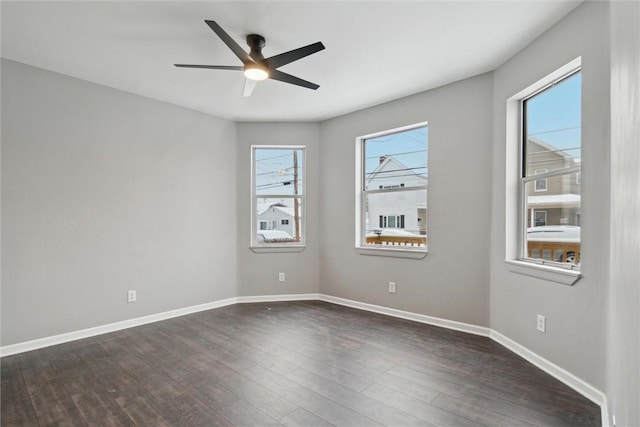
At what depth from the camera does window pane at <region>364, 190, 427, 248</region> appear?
→ 3838 mm

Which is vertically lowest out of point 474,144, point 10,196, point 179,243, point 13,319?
point 13,319

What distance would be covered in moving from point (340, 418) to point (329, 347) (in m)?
1.06

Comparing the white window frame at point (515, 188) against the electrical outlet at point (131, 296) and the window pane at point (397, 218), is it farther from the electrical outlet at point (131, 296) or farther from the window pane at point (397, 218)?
the electrical outlet at point (131, 296)

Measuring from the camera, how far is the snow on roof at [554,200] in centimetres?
240

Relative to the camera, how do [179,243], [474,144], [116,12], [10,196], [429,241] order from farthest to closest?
[179,243], [429,241], [474,144], [10,196], [116,12]

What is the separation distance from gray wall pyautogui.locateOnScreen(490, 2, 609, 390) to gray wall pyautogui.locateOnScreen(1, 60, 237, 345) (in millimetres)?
3599

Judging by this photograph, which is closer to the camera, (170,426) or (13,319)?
(170,426)

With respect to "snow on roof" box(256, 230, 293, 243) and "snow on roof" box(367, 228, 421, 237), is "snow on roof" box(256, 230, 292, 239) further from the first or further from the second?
"snow on roof" box(367, 228, 421, 237)

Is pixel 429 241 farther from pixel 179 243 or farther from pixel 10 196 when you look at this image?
pixel 10 196

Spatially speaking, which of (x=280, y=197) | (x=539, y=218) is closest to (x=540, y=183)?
(x=539, y=218)

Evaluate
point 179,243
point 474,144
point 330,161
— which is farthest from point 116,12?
point 474,144

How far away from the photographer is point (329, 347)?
9.79ft

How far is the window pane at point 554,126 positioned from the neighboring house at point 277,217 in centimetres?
301

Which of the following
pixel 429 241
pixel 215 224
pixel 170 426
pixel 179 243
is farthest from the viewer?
pixel 215 224
